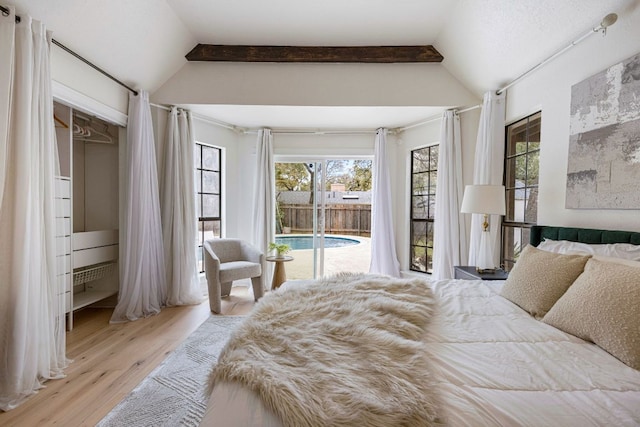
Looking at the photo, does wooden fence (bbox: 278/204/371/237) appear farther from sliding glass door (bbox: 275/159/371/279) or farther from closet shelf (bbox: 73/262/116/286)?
closet shelf (bbox: 73/262/116/286)

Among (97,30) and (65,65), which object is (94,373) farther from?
(97,30)

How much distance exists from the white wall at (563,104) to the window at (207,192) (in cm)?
382

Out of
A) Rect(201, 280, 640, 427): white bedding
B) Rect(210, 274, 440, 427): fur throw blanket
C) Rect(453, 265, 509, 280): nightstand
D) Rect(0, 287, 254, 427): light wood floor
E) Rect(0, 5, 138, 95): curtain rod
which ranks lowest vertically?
Rect(0, 287, 254, 427): light wood floor

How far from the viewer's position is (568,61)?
2.29 meters

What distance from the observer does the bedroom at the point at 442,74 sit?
208cm

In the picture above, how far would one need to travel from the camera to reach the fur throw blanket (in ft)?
2.64

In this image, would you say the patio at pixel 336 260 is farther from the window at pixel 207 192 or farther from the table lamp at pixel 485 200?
the table lamp at pixel 485 200

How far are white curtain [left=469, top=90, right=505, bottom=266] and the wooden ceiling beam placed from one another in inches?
31.0

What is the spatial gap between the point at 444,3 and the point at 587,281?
2.57 metres

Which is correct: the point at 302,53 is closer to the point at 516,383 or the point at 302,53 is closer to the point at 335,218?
the point at 335,218

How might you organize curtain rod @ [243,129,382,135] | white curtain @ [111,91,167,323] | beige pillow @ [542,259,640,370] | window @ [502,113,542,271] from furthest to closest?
curtain rod @ [243,129,382,135], white curtain @ [111,91,167,323], window @ [502,113,542,271], beige pillow @ [542,259,640,370]

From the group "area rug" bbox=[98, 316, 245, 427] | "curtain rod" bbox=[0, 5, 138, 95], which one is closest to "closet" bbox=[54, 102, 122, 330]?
"curtain rod" bbox=[0, 5, 138, 95]

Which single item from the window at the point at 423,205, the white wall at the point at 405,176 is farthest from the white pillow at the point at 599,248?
the white wall at the point at 405,176

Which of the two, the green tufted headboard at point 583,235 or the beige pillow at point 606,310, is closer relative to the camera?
the beige pillow at point 606,310
